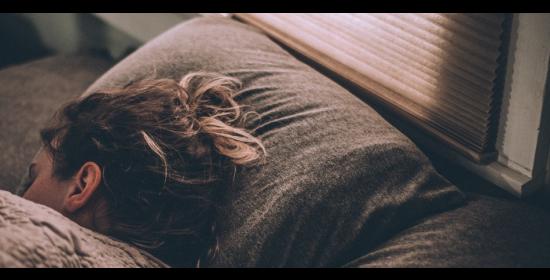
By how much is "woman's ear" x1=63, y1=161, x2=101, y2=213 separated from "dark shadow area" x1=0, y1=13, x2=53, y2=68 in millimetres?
1378

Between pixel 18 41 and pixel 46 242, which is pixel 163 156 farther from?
pixel 18 41

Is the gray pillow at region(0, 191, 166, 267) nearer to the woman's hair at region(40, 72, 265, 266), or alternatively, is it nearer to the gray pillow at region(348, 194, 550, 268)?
the woman's hair at region(40, 72, 265, 266)

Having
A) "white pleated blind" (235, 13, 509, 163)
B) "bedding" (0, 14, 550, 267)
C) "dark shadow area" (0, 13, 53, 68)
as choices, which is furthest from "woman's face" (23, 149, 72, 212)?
"dark shadow area" (0, 13, 53, 68)

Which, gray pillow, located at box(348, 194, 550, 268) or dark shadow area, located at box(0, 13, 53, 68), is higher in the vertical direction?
gray pillow, located at box(348, 194, 550, 268)

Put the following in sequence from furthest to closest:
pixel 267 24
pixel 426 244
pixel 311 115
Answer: pixel 267 24, pixel 311 115, pixel 426 244

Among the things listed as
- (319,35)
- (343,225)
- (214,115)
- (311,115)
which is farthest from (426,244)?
(319,35)

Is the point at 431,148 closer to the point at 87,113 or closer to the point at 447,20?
the point at 447,20

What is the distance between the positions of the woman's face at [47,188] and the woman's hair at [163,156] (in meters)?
0.01

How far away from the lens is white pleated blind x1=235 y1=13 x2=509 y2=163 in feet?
2.73

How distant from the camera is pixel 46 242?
60 centimetres

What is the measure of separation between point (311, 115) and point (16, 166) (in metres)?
0.70

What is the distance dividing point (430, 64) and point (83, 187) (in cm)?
56

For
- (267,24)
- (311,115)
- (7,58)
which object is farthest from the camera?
(7,58)

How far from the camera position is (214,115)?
878mm
